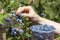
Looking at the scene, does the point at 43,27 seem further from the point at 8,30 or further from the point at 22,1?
the point at 22,1

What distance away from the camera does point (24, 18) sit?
1.42 meters

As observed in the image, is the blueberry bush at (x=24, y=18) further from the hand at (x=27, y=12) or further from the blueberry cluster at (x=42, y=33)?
the blueberry cluster at (x=42, y=33)

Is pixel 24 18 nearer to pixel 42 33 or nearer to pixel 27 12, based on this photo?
pixel 27 12

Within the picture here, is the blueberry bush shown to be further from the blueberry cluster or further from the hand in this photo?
the blueberry cluster

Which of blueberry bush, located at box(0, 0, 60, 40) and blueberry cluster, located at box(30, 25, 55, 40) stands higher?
blueberry cluster, located at box(30, 25, 55, 40)

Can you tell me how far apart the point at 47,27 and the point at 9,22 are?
0.21 meters

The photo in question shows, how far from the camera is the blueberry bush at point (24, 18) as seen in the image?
58.3 inches

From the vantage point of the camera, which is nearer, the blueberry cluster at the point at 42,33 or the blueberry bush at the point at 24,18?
the blueberry cluster at the point at 42,33

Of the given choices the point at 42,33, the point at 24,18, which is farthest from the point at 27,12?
the point at 42,33

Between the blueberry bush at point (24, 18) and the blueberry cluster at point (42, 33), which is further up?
the blueberry cluster at point (42, 33)

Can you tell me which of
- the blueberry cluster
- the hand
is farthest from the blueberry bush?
the blueberry cluster

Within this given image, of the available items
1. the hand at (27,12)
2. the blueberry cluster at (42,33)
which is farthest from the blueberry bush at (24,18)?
the blueberry cluster at (42,33)

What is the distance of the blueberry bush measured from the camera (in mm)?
1480

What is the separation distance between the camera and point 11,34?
1.55m
